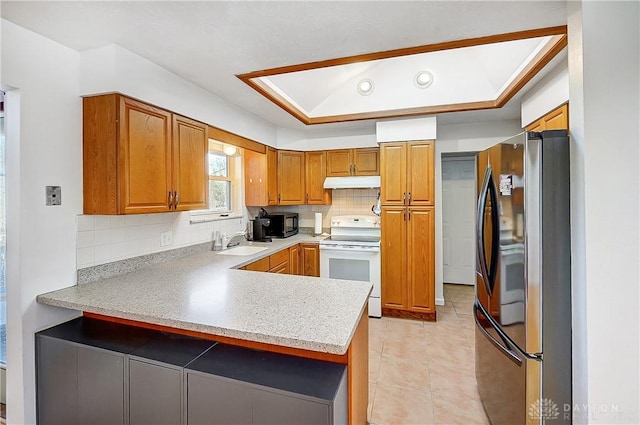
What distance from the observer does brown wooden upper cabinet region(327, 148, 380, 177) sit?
3.88 m

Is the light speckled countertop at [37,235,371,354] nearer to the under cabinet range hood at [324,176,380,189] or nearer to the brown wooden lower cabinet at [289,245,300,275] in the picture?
the brown wooden lower cabinet at [289,245,300,275]

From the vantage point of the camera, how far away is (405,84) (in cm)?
320

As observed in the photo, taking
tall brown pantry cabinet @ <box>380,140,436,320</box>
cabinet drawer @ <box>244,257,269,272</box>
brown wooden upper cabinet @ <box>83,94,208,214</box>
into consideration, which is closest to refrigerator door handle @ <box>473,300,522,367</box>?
tall brown pantry cabinet @ <box>380,140,436,320</box>

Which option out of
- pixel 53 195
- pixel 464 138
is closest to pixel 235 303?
pixel 53 195

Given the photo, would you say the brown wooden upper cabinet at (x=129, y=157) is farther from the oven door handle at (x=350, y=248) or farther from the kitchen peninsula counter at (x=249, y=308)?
the oven door handle at (x=350, y=248)

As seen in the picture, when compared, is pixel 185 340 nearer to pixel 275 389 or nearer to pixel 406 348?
pixel 275 389

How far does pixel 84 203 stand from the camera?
1.90 meters

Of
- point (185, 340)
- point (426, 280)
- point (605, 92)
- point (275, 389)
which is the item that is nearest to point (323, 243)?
point (426, 280)

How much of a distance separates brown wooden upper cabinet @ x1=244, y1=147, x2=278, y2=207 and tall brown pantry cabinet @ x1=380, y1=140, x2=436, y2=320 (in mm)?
1397

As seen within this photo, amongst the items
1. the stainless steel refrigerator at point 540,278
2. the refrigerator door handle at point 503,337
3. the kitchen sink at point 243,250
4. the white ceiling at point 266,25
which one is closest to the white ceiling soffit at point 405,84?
the white ceiling at point 266,25

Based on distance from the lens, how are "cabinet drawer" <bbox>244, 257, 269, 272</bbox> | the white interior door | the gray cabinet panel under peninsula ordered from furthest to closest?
the white interior door
"cabinet drawer" <bbox>244, 257, 269, 272</bbox>
the gray cabinet panel under peninsula

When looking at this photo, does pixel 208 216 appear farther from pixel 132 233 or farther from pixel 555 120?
pixel 555 120

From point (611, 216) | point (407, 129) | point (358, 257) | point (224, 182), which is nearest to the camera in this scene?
point (611, 216)

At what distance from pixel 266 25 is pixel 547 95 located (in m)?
2.16
